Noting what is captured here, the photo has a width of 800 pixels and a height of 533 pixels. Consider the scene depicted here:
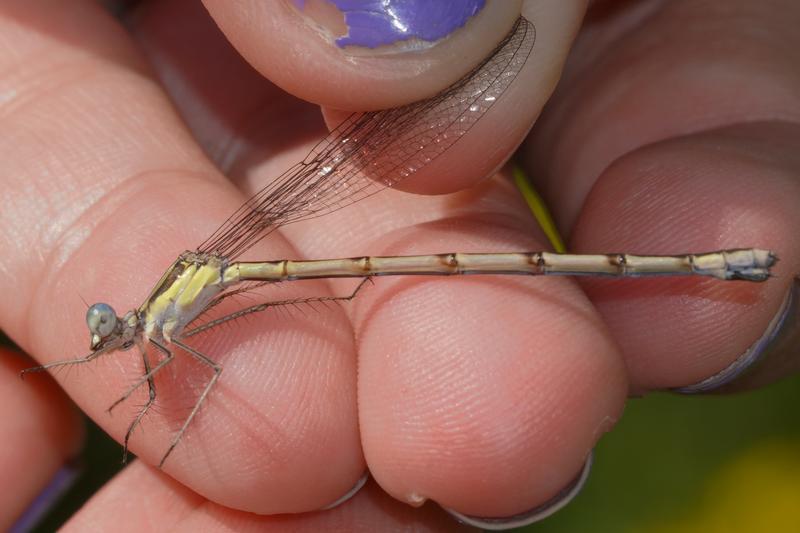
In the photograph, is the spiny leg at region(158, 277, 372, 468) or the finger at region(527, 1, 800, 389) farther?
the finger at region(527, 1, 800, 389)

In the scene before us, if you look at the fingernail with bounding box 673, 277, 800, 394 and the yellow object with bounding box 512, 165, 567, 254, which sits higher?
the yellow object with bounding box 512, 165, 567, 254

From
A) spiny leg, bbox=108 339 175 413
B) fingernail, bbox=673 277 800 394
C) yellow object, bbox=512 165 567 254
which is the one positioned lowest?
fingernail, bbox=673 277 800 394

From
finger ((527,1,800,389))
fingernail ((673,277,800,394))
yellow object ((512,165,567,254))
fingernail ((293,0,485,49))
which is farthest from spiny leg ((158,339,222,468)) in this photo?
yellow object ((512,165,567,254))

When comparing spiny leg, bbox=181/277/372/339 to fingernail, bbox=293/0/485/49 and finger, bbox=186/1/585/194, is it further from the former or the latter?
fingernail, bbox=293/0/485/49

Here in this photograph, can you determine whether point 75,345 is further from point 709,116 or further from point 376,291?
point 709,116

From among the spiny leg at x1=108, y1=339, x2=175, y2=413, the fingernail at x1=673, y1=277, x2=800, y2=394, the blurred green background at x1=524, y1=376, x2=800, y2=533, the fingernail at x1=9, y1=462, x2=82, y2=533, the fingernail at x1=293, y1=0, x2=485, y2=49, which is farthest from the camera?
the blurred green background at x1=524, y1=376, x2=800, y2=533


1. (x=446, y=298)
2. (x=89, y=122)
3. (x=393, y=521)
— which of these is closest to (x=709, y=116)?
(x=446, y=298)

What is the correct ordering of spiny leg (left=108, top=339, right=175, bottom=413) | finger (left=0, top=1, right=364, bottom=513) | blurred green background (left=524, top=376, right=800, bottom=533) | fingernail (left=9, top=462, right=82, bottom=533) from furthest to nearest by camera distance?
blurred green background (left=524, top=376, right=800, bottom=533) → fingernail (left=9, top=462, right=82, bottom=533) → spiny leg (left=108, top=339, right=175, bottom=413) → finger (left=0, top=1, right=364, bottom=513)
